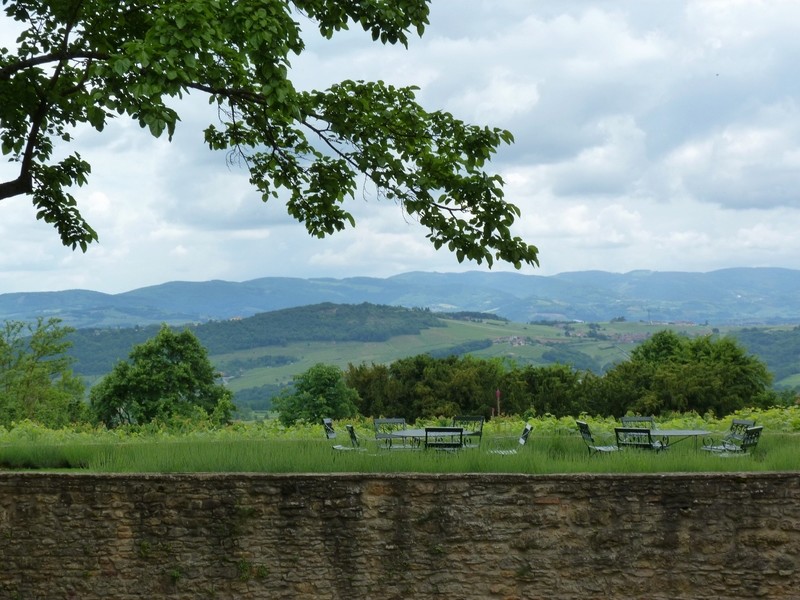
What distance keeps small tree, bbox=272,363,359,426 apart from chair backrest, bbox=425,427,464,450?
19209mm

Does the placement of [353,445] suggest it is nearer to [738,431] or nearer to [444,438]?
[444,438]

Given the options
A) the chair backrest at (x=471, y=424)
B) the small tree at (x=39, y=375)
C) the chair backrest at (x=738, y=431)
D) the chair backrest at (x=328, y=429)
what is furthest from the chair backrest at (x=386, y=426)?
the small tree at (x=39, y=375)

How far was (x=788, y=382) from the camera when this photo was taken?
152m

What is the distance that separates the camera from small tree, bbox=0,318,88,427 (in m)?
54.1

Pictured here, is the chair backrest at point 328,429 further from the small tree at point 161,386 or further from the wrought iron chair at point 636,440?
the small tree at point 161,386

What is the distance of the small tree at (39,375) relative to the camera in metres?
54.1

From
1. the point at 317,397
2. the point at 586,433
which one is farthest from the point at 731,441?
the point at 317,397

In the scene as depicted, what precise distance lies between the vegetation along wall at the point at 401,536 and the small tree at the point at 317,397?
2105cm

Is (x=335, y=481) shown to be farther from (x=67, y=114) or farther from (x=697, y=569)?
(x=67, y=114)

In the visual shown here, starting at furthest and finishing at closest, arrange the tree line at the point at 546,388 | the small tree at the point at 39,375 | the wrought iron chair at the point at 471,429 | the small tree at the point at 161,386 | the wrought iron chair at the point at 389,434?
the small tree at the point at 39,375 → the tree line at the point at 546,388 → the small tree at the point at 161,386 → the wrought iron chair at the point at 389,434 → the wrought iron chair at the point at 471,429

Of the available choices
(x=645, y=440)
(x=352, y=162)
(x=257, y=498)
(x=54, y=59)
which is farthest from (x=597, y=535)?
(x=54, y=59)

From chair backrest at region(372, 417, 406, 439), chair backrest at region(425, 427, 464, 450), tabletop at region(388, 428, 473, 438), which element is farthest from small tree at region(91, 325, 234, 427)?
chair backrest at region(425, 427, 464, 450)

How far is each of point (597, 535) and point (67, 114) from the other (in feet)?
33.5

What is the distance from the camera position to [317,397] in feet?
111
